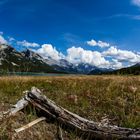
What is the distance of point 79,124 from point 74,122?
5.4 inches

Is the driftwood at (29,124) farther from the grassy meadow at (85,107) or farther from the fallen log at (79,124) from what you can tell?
the fallen log at (79,124)

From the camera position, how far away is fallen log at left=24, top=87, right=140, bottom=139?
289 inches

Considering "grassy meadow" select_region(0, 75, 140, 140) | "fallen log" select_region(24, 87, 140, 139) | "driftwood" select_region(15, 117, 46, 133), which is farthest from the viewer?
"grassy meadow" select_region(0, 75, 140, 140)

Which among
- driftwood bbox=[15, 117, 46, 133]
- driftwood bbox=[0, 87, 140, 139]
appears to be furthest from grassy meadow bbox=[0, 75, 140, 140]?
driftwood bbox=[0, 87, 140, 139]

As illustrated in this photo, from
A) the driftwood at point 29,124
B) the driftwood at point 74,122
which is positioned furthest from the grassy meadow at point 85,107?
the driftwood at point 74,122

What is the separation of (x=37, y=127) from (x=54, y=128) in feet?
1.32

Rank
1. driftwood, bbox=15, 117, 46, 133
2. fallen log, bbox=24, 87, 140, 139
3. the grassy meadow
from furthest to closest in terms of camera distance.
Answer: the grassy meadow, driftwood, bbox=15, 117, 46, 133, fallen log, bbox=24, 87, 140, 139

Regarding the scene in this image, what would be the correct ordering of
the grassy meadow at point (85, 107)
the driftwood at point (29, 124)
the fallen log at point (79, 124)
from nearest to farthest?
the fallen log at point (79, 124) → the driftwood at point (29, 124) → the grassy meadow at point (85, 107)

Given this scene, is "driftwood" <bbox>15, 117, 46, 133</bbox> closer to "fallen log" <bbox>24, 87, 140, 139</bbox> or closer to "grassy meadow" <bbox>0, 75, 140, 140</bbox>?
"grassy meadow" <bbox>0, 75, 140, 140</bbox>

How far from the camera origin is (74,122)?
7902 millimetres

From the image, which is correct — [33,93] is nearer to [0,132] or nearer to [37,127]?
[37,127]

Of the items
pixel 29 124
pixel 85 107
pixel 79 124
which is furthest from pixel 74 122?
pixel 85 107

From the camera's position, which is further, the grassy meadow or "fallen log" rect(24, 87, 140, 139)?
the grassy meadow

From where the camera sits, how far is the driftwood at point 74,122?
7.36 metres
